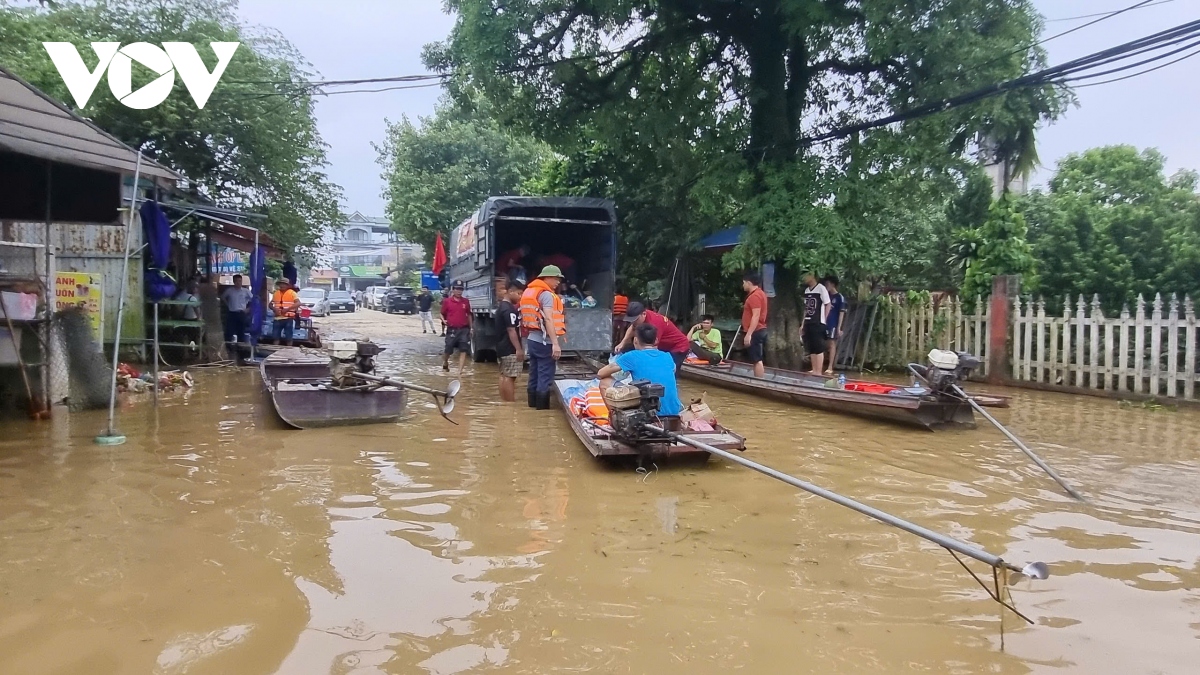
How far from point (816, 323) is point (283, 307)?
34.9 ft

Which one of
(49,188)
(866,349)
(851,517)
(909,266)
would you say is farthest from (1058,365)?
(49,188)

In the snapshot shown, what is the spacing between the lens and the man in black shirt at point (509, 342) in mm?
10617

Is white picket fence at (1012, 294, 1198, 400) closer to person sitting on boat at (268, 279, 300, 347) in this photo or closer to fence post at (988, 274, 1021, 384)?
fence post at (988, 274, 1021, 384)

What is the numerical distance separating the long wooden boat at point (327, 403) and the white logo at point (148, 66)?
864cm

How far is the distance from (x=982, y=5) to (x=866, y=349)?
19.4 ft

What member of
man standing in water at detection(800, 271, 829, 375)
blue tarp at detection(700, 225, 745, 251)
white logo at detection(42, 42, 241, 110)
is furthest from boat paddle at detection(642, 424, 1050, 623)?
white logo at detection(42, 42, 241, 110)

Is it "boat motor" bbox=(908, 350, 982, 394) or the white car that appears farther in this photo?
the white car

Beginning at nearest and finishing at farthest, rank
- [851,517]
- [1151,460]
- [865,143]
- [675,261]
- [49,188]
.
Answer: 1. [851,517]
2. [1151,460]
3. [49,188]
4. [865,143]
5. [675,261]

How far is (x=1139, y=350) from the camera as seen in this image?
10.6 m

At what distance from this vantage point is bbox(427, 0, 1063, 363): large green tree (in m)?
11.8

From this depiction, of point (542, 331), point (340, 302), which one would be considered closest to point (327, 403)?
point (542, 331)

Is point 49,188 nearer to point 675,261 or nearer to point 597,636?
point 597,636

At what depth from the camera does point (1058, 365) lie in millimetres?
11758

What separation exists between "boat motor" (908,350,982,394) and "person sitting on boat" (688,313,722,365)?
15.6 feet
